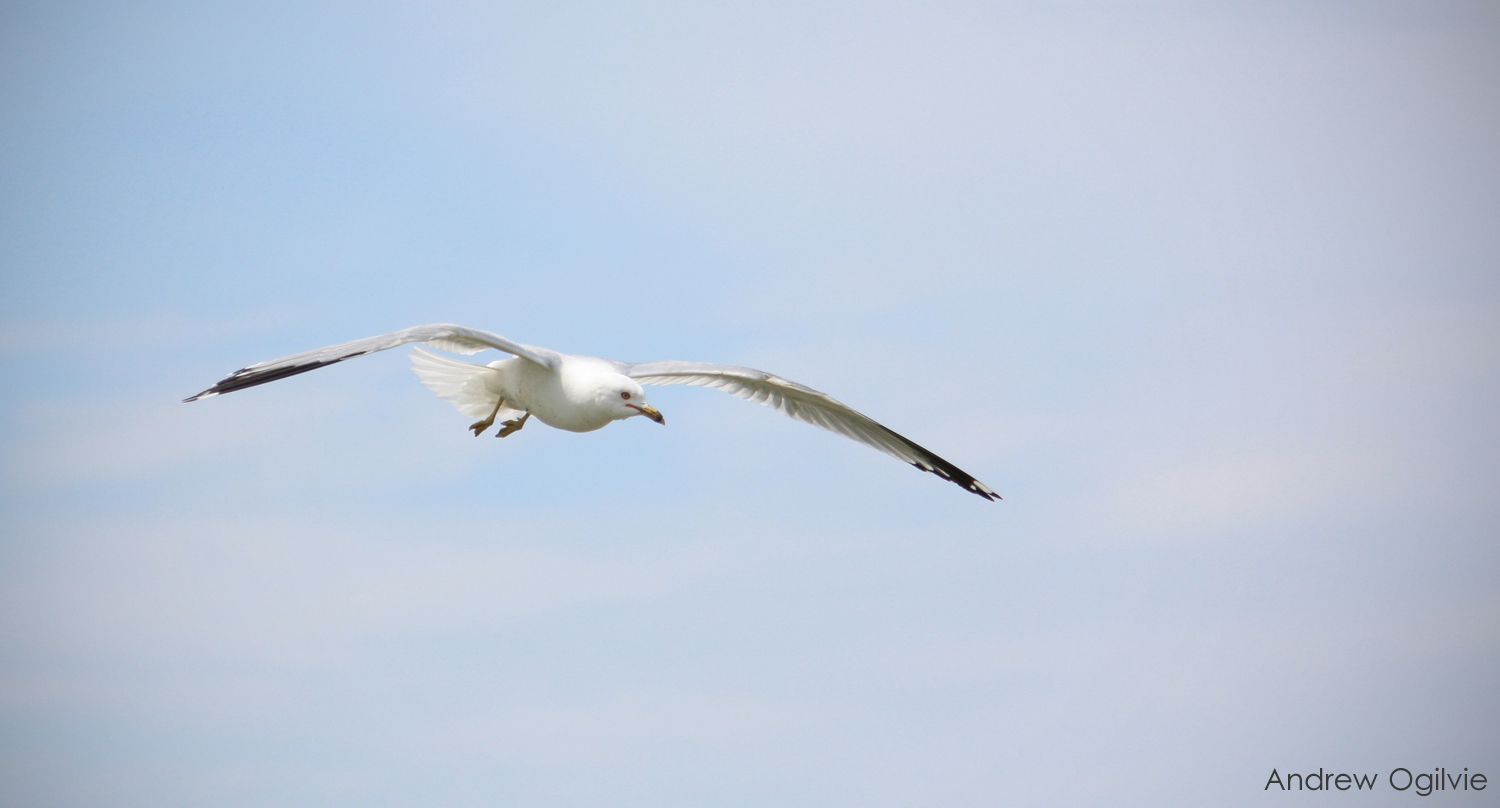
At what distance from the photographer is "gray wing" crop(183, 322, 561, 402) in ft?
20.5

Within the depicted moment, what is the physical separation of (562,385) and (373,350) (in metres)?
1.36

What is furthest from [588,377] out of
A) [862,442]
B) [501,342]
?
[862,442]

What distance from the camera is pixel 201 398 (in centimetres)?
596

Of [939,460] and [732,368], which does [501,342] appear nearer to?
[732,368]

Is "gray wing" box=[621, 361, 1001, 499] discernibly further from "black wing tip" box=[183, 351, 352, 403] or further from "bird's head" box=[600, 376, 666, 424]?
"black wing tip" box=[183, 351, 352, 403]

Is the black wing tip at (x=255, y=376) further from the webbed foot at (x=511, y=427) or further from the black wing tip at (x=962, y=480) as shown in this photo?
the black wing tip at (x=962, y=480)

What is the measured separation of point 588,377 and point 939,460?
113 inches

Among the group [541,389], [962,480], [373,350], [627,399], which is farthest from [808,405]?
[373,350]

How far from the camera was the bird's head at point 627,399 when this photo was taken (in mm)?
7398

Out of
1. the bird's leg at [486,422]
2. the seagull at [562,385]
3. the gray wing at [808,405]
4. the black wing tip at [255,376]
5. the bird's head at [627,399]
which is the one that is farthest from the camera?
the gray wing at [808,405]

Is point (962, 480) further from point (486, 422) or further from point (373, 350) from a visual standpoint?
point (373, 350)

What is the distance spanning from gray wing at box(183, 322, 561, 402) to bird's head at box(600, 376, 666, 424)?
1.31ft

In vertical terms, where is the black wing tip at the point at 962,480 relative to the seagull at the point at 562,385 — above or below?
below

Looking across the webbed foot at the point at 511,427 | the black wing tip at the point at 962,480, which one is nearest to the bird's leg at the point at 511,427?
the webbed foot at the point at 511,427
